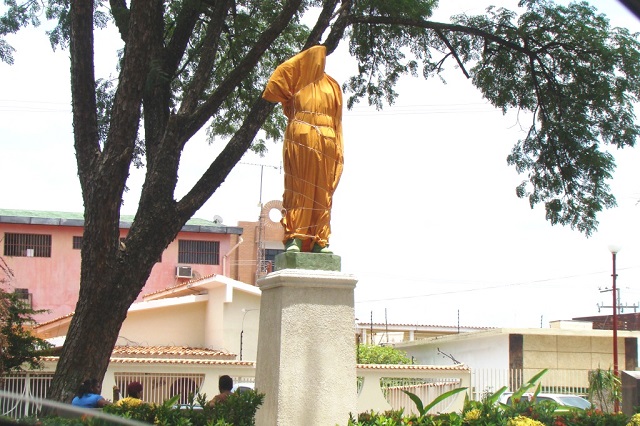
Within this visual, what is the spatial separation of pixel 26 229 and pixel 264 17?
2199cm

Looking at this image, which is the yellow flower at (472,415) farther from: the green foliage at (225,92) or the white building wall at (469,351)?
the white building wall at (469,351)

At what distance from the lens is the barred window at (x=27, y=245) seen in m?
32.0

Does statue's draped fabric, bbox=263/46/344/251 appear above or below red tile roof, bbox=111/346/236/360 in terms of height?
above

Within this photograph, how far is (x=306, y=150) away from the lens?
7906mm

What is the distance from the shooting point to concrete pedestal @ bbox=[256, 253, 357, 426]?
7309mm

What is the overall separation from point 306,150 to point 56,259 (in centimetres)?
2606

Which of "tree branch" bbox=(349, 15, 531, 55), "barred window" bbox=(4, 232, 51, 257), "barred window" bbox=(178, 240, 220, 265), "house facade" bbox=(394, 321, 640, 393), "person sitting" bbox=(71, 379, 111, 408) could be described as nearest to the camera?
"person sitting" bbox=(71, 379, 111, 408)

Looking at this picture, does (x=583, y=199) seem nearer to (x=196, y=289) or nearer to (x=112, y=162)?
(x=112, y=162)

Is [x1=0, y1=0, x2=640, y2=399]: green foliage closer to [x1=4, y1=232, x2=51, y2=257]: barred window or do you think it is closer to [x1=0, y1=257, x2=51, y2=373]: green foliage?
[x1=0, y1=257, x2=51, y2=373]: green foliage

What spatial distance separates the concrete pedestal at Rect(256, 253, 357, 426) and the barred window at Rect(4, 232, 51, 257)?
2631 centimetres

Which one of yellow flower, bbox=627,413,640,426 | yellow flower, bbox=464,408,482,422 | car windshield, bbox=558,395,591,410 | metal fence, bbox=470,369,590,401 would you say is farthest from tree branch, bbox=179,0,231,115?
car windshield, bbox=558,395,591,410

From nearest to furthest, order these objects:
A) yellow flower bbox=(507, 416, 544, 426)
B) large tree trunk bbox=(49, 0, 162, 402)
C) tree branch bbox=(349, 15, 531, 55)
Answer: yellow flower bbox=(507, 416, 544, 426)
large tree trunk bbox=(49, 0, 162, 402)
tree branch bbox=(349, 15, 531, 55)

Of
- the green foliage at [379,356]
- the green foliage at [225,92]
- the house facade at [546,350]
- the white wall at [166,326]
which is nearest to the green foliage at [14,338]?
the green foliage at [225,92]

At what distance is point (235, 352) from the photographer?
80.7ft
